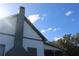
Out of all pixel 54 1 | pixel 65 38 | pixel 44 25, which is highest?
pixel 54 1

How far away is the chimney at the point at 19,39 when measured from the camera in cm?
223

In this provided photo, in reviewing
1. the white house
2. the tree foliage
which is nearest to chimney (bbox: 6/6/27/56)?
the white house

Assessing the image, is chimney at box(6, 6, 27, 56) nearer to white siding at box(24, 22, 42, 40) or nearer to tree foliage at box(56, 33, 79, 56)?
white siding at box(24, 22, 42, 40)

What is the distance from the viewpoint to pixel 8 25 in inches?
90.8

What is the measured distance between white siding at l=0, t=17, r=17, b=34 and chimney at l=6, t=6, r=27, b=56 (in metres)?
0.05

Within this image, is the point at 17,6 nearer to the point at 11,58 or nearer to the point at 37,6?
the point at 37,6

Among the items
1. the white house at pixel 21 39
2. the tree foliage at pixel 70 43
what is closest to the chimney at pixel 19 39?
the white house at pixel 21 39

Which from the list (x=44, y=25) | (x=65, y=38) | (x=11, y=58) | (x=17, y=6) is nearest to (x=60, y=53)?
(x=65, y=38)

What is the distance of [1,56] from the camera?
2193 mm

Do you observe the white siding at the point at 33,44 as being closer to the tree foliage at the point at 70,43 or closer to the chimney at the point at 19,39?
the chimney at the point at 19,39

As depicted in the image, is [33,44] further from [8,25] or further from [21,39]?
[8,25]

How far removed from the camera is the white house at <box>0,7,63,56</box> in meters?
2.23

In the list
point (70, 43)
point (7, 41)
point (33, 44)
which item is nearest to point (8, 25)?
point (7, 41)

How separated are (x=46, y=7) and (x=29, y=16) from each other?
0.24 metres
